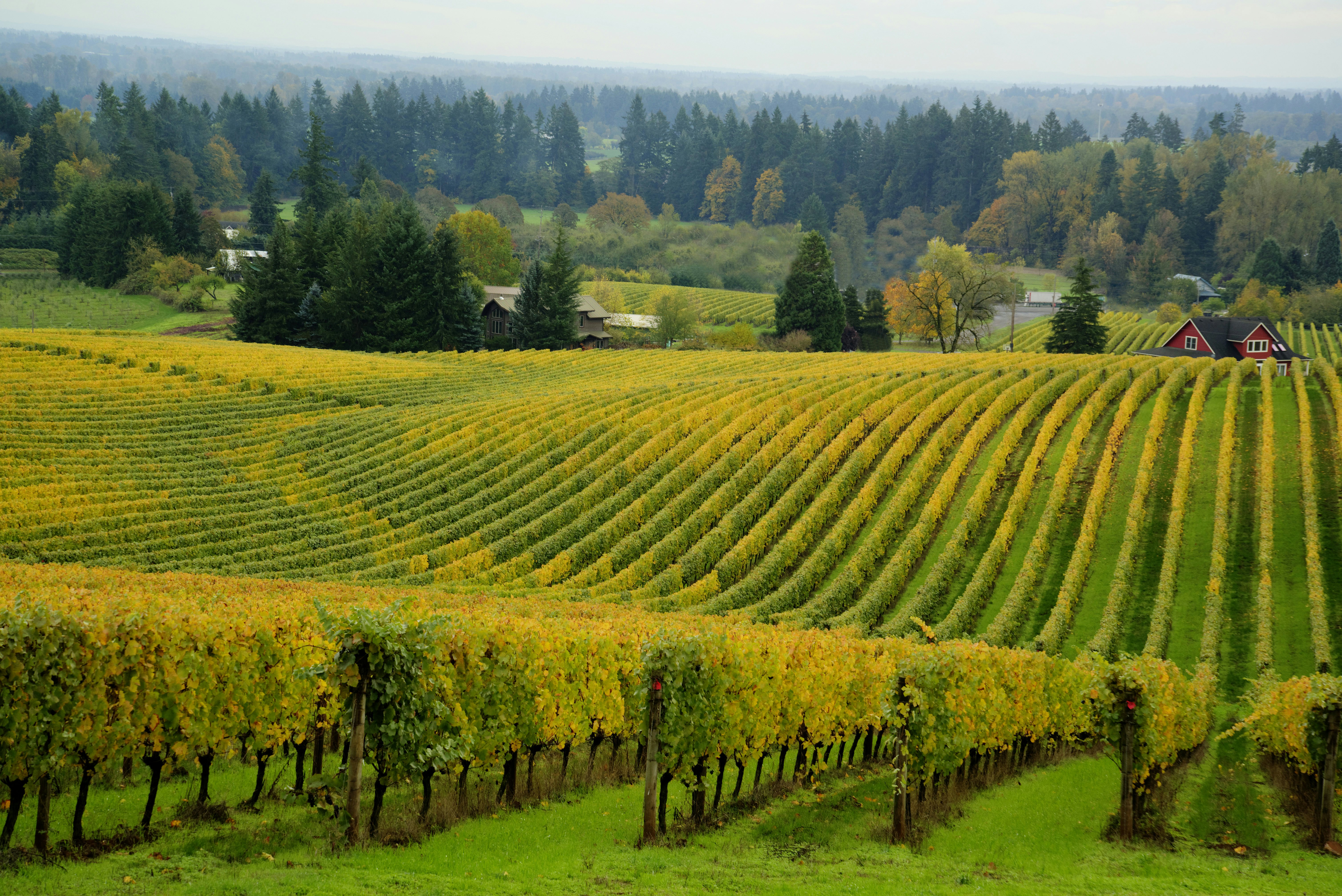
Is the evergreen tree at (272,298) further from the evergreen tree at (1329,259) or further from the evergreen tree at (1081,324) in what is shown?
the evergreen tree at (1329,259)

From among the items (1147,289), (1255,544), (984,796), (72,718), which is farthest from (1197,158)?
(72,718)

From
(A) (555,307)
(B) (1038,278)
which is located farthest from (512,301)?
(B) (1038,278)

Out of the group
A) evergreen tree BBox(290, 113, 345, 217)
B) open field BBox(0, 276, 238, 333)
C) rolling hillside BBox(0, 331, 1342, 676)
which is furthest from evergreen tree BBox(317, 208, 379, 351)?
evergreen tree BBox(290, 113, 345, 217)

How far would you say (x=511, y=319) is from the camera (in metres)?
83.6

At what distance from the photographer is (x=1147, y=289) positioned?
459 feet

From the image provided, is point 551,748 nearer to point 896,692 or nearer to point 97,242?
point 896,692

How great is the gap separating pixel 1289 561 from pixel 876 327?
226 ft

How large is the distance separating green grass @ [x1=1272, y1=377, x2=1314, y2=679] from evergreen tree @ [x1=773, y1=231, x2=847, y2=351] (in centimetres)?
4740

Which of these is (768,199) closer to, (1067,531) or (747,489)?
(747,489)

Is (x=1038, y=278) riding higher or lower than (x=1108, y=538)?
higher

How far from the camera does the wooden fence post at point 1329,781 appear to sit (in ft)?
50.2

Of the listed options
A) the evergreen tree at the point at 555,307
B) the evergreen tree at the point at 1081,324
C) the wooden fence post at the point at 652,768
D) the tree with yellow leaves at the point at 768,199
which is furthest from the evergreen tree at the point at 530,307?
the tree with yellow leaves at the point at 768,199

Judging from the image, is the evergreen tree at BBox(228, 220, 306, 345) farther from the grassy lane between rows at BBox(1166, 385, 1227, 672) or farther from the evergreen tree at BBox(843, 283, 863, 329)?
the grassy lane between rows at BBox(1166, 385, 1227, 672)

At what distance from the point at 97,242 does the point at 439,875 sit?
105 m
